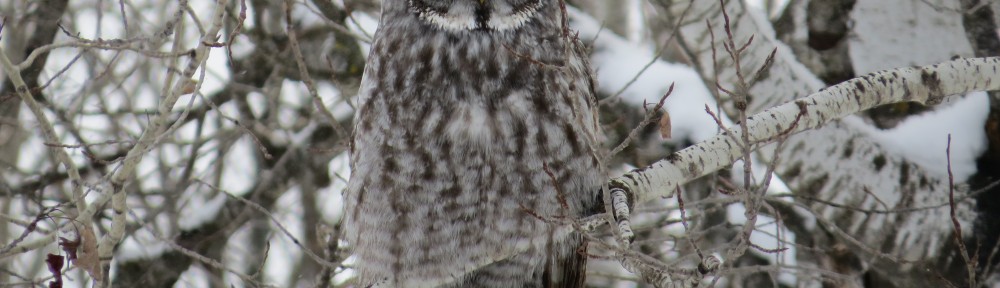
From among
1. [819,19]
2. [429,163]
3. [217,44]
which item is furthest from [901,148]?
[217,44]

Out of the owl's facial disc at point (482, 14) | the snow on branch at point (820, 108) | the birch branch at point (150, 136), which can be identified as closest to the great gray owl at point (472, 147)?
the owl's facial disc at point (482, 14)

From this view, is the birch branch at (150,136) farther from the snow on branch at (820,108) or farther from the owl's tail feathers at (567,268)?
the owl's tail feathers at (567,268)

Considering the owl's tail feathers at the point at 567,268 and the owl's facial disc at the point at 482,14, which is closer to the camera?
the owl's facial disc at the point at 482,14

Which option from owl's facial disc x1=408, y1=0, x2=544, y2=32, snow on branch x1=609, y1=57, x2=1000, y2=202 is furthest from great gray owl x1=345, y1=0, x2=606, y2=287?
snow on branch x1=609, y1=57, x2=1000, y2=202

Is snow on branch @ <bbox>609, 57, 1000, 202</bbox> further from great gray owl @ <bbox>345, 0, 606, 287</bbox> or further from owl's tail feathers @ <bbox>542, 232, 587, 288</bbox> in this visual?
owl's tail feathers @ <bbox>542, 232, 587, 288</bbox>

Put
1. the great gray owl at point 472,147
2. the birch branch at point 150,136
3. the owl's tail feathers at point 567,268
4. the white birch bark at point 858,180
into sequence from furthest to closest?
the white birch bark at point 858,180, the owl's tail feathers at point 567,268, the great gray owl at point 472,147, the birch branch at point 150,136

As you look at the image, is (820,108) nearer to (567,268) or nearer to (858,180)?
(858,180)

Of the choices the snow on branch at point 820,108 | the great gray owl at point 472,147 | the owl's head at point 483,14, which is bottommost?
the snow on branch at point 820,108
